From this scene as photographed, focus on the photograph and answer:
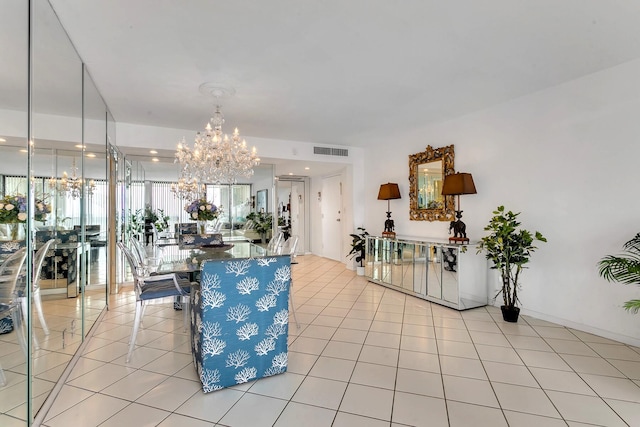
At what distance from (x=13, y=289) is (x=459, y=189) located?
168 inches

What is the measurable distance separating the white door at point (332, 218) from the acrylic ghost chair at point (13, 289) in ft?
19.3

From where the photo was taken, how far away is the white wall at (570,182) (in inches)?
114

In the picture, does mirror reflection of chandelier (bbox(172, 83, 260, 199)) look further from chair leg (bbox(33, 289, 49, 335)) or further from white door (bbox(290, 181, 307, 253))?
white door (bbox(290, 181, 307, 253))

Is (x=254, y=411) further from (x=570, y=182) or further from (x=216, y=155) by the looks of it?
(x=570, y=182)

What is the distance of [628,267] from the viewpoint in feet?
7.95

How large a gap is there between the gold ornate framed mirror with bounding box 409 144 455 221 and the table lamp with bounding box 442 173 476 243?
391 millimetres

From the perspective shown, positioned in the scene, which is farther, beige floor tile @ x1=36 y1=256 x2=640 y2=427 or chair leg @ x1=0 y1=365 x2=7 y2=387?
beige floor tile @ x1=36 y1=256 x2=640 y2=427

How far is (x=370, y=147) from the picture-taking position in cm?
634

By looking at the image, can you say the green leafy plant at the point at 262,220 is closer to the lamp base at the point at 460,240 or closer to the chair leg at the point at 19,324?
the lamp base at the point at 460,240

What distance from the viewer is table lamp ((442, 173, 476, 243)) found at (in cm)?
400

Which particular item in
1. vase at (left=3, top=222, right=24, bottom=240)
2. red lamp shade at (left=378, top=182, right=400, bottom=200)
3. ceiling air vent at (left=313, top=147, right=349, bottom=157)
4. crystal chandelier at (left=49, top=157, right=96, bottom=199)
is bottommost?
vase at (left=3, top=222, right=24, bottom=240)

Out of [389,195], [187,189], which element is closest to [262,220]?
[187,189]

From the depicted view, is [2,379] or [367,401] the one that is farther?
[367,401]

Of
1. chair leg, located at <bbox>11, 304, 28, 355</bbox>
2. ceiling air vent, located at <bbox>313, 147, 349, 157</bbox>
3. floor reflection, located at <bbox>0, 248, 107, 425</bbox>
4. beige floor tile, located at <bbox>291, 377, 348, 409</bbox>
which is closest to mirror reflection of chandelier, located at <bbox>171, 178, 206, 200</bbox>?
ceiling air vent, located at <bbox>313, 147, 349, 157</bbox>
